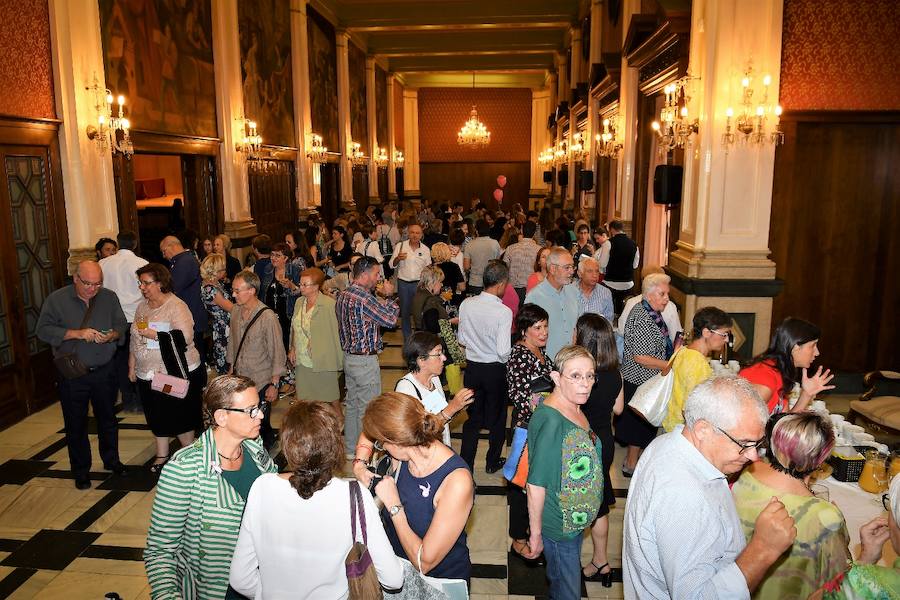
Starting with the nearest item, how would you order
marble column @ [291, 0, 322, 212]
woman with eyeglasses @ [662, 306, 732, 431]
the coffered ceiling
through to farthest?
Result: woman with eyeglasses @ [662, 306, 732, 431] < marble column @ [291, 0, 322, 212] < the coffered ceiling

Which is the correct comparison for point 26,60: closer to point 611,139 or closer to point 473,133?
point 611,139

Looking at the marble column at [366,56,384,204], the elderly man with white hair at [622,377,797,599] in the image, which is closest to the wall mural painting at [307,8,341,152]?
the marble column at [366,56,384,204]

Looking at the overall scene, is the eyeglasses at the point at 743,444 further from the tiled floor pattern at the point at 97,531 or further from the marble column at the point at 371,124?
the marble column at the point at 371,124

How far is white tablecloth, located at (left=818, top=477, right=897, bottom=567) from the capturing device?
115 inches

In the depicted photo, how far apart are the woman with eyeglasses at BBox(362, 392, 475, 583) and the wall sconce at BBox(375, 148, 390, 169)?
68.4 feet

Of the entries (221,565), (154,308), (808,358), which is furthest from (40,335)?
(808,358)

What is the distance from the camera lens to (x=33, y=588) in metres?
3.85

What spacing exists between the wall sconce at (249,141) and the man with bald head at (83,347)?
21.6ft

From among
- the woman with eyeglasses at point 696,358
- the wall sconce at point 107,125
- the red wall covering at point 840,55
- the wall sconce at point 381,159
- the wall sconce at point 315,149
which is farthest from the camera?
the wall sconce at point 381,159

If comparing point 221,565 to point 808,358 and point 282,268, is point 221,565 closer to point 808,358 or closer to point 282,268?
point 808,358

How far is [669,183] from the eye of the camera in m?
7.45

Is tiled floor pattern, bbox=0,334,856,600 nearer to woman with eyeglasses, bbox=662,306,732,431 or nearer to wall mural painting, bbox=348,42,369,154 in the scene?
woman with eyeglasses, bbox=662,306,732,431

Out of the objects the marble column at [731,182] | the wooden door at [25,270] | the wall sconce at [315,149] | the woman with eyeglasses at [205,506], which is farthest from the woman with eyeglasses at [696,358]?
the wall sconce at [315,149]

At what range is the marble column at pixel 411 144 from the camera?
94.5 ft
